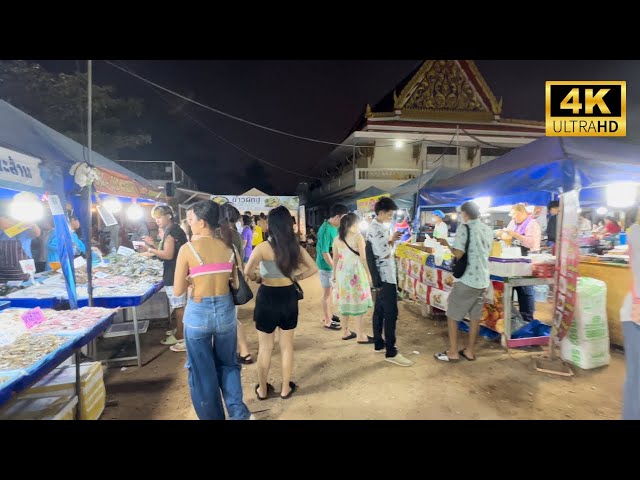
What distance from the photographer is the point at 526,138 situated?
20.1m

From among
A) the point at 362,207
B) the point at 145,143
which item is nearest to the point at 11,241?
the point at 362,207

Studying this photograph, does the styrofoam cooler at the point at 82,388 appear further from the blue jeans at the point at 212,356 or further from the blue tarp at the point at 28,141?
the blue tarp at the point at 28,141

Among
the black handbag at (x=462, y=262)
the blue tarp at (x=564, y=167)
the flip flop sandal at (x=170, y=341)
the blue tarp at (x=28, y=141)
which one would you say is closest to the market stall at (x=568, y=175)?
the blue tarp at (x=564, y=167)

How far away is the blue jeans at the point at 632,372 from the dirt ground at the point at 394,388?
63 centimetres

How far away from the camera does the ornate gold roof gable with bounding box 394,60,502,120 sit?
742 inches

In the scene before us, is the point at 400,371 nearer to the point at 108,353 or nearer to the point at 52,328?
the point at 52,328

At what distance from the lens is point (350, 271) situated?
4.54m

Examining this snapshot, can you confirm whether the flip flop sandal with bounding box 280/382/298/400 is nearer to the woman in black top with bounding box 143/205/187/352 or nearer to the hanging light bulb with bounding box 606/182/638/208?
the woman in black top with bounding box 143/205/187/352

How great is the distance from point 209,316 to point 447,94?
2090 centimetres

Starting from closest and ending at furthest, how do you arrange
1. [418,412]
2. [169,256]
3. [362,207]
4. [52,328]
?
1. [52,328]
2. [418,412]
3. [169,256]
4. [362,207]

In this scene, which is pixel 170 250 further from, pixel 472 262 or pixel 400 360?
pixel 472 262

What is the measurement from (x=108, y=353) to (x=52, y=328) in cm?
205

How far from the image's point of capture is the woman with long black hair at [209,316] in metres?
2.51

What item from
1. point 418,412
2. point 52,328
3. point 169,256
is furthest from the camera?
point 169,256
